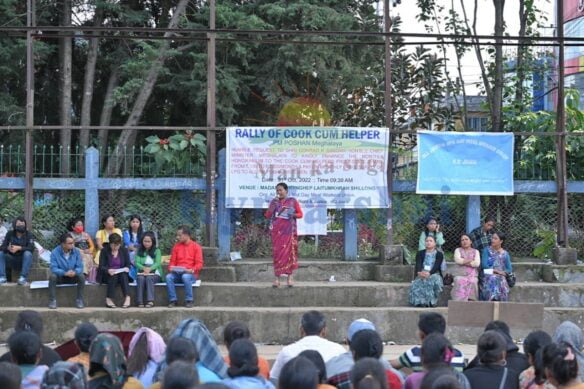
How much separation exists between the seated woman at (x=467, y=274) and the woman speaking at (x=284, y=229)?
2.24 m

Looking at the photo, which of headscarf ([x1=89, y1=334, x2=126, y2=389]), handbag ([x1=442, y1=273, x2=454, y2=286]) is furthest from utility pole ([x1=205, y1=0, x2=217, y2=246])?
headscarf ([x1=89, y1=334, x2=126, y2=389])

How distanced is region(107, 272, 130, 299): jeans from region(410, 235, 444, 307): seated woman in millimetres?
3888

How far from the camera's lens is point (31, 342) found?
526 cm

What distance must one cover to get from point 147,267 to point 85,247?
3.47 feet

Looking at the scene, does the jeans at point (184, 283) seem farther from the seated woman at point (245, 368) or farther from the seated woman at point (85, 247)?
the seated woman at point (245, 368)

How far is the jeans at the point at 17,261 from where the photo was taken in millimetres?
11773

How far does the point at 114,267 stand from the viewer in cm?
1144

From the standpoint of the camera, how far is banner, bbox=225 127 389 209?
12656 millimetres

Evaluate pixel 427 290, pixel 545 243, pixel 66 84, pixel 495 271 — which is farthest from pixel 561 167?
pixel 66 84

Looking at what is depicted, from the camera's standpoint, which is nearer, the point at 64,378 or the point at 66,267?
the point at 64,378

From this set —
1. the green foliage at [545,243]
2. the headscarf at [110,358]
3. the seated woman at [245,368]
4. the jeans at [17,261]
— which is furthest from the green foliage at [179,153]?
the seated woman at [245,368]

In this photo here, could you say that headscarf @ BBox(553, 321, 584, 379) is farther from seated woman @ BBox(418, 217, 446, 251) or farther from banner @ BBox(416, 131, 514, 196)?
banner @ BBox(416, 131, 514, 196)

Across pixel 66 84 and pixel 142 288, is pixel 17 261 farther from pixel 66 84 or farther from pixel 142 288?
pixel 66 84

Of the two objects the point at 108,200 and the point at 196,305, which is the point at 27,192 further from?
the point at 196,305
